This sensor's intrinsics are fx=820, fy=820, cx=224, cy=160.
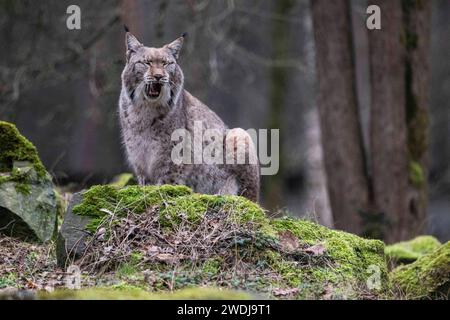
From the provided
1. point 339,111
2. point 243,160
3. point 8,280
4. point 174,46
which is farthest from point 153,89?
point 339,111

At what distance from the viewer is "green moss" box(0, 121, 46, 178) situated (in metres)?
7.77

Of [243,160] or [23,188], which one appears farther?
[243,160]

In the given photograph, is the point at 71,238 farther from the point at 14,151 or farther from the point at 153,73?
the point at 153,73

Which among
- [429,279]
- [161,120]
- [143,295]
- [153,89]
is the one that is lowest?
[429,279]

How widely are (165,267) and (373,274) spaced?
5.37ft

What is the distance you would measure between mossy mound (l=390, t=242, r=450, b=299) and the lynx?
241cm

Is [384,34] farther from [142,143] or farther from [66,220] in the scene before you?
[66,220]

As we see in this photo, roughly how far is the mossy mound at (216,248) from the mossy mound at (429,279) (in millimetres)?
239

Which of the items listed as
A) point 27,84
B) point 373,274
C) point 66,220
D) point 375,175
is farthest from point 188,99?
point 27,84

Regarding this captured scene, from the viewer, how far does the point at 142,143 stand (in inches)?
329

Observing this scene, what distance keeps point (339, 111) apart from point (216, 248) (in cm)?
609

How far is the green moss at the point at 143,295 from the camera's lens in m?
5.20

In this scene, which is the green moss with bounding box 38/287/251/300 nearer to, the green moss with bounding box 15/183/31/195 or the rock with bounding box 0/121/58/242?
the rock with bounding box 0/121/58/242

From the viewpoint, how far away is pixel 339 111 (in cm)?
1195
